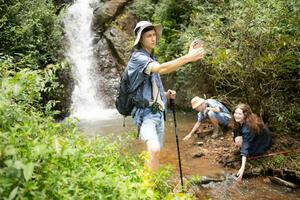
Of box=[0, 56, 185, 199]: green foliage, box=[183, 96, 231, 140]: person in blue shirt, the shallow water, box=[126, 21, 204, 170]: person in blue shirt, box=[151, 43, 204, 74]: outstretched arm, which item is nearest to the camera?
box=[0, 56, 185, 199]: green foliage

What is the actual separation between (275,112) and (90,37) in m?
9.93

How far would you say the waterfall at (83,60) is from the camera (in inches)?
501

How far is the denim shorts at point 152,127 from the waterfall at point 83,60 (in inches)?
293

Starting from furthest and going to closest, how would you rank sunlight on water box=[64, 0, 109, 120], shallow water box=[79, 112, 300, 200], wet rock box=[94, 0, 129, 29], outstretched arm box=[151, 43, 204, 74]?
wet rock box=[94, 0, 129, 29] < sunlight on water box=[64, 0, 109, 120] < shallow water box=[79, 112, 300, 200] < outstretched arm box=[151, 43, 204, 74]

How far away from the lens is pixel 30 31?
1018 centimetres

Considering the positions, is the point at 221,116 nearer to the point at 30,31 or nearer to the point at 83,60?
the point at 30,31

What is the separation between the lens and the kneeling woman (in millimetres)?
5645

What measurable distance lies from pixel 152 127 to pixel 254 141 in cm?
254

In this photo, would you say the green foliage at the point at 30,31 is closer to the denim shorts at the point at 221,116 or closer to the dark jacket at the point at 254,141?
the denim shorts at the point at 221,116

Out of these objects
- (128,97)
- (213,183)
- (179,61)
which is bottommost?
(213,183)

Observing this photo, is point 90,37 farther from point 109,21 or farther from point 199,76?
point 199,76

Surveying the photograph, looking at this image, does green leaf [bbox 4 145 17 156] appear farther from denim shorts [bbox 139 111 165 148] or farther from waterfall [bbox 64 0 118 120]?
waterfall [bbox 64 0 118 120]

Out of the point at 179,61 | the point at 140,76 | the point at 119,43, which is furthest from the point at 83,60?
the point at 179,61

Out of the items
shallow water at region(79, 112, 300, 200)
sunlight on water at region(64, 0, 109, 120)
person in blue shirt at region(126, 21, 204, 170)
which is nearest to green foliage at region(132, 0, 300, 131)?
shallow water at region(79, 112, 300, 200)
